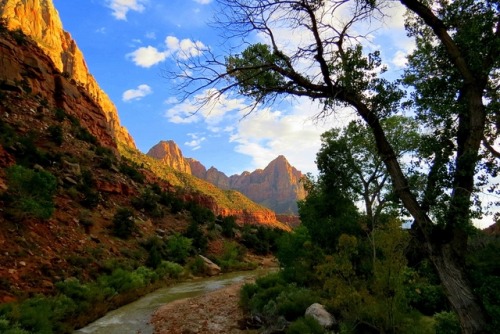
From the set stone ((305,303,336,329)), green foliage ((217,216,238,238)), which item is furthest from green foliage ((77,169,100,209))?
stone ((305,303,336,329))

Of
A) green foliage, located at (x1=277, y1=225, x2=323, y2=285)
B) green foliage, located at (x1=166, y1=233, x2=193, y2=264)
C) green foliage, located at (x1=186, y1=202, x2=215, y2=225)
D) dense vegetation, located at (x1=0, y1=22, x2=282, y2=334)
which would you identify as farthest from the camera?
green foliage, located at (x1=186, y1=202, x2=215, y2=225)

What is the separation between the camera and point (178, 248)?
2839 centimetres

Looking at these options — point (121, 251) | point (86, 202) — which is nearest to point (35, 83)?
point (86, 202)

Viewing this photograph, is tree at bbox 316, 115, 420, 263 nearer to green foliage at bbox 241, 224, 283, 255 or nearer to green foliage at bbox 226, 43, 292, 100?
green foliage at bbox 226, 43, 292, 100

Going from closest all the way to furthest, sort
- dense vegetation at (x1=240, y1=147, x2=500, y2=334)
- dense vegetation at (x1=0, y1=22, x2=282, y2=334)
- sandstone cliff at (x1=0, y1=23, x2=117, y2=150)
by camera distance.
Answer: 1. dense vegetation at (x1=240, y1=147, x2=500, y2=334)
2. dense vegetation at (x1=0, y1=22, x2=282, y2=334)
3. sandstone cliff at (x1=0, y1=23, x2=117, y2=150)

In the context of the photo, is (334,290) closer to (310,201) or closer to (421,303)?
(421,303)

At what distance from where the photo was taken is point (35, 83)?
31.5m

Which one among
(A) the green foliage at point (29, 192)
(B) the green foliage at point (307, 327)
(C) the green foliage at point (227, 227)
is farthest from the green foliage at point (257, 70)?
(C) the green foliage at point (227, 227)

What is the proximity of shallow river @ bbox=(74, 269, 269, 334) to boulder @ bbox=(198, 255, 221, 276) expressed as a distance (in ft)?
18.7

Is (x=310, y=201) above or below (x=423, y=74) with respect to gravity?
below

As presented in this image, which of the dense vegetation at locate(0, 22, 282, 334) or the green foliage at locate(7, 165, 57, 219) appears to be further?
the green foliage at locate(7, 165, 57, 219)

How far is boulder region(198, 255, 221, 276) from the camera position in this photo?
28547 millimetres

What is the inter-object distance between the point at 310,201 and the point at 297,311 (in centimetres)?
907

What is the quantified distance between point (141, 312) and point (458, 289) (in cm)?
1300
